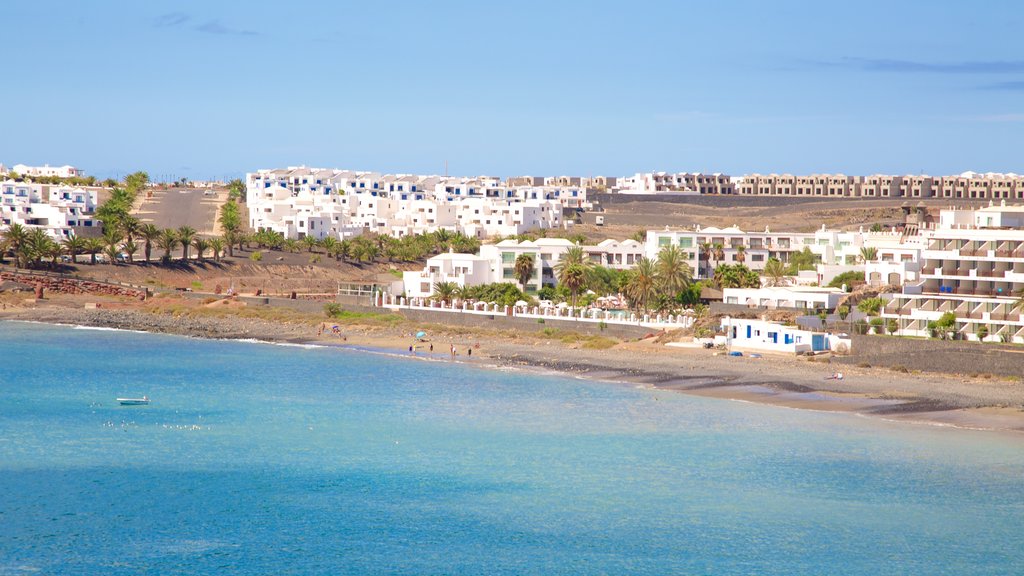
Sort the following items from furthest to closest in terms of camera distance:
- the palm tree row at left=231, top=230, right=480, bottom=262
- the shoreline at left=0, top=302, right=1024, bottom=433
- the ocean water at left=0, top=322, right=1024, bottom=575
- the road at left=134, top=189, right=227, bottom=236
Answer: the road at left=134, top=189, right=227, bottom=236 < the palm tree row at left=231, top=230, right=480, bottom=262 < the shoreline at left=0, top=302, right=1024, bottom=433 < the ocean water at left=0, top=322, right=1024, bottom=575

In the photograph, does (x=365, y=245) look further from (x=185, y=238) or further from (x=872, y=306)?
(x=872, y=306)

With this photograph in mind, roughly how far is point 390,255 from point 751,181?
7068 cm

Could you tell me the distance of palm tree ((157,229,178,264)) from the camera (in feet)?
296

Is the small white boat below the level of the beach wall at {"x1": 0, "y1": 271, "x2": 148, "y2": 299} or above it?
below

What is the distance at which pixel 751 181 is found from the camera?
161 m

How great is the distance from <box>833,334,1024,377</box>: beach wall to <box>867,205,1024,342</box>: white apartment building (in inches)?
60.1

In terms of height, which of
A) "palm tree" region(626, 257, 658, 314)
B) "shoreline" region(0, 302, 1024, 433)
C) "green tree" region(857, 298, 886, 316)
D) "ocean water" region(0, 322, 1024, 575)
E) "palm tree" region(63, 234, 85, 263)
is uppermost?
"palm tree" region(63, 234, 85, 263)

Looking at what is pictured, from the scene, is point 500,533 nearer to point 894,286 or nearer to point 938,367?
point 938,367

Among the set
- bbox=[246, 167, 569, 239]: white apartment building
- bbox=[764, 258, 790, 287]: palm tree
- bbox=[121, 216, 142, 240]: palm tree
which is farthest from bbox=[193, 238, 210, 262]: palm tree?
bbox=[764, 258, 790, 287]: palm tree

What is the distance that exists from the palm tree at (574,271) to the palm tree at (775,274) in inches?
361

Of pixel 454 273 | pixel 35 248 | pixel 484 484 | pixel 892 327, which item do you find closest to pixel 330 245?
pixel 35 248

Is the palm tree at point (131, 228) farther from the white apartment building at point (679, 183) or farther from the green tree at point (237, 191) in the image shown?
the white apartment building at point (679, 183)

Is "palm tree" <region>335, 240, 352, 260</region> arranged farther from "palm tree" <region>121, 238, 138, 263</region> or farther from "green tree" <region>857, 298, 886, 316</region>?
"green tree" <region>857, 298, 886, 316</region>

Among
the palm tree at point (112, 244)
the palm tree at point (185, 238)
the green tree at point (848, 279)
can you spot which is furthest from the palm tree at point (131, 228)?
the green tree at point (848, 279)
